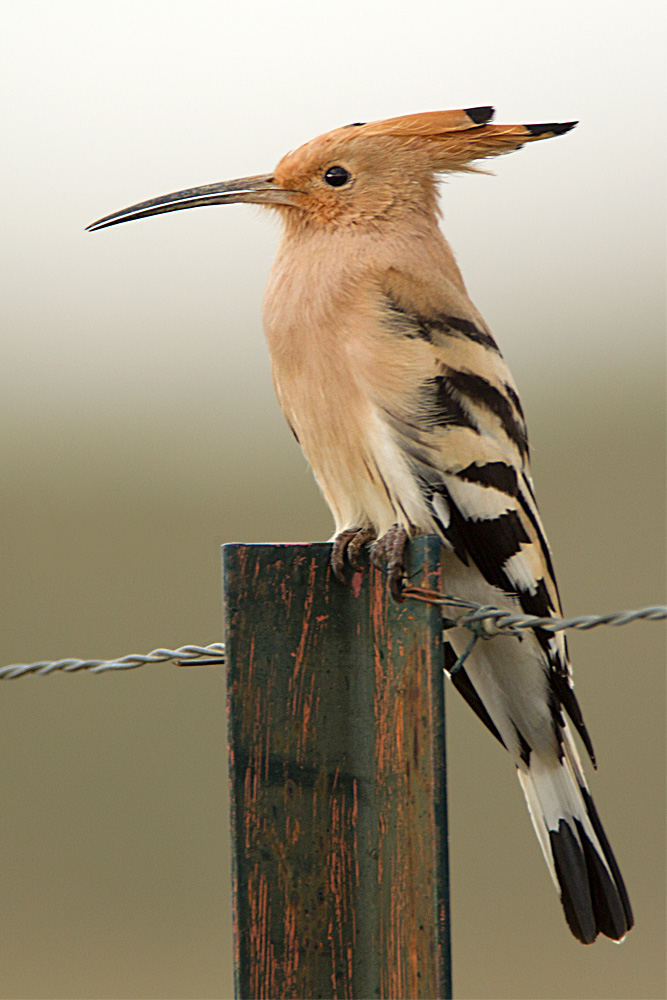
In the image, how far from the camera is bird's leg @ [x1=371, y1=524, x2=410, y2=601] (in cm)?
119

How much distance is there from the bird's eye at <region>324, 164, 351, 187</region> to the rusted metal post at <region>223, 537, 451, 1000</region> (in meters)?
0.82

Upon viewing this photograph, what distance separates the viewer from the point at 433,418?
5.11ft

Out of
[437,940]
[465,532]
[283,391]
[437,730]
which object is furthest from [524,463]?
[437,940]

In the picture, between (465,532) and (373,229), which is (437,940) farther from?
(373,229)

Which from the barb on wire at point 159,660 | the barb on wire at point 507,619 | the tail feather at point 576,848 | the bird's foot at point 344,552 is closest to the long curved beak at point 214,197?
the bird's foot at point 344,552

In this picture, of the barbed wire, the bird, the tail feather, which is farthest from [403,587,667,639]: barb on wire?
the tail feather

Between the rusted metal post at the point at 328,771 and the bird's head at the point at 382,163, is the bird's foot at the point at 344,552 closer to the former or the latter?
the rusted metal post at the point at 328,771

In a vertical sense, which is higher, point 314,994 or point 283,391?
point 283,391

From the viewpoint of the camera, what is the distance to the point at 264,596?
4.05ft

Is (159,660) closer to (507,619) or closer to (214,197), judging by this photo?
(507,619)

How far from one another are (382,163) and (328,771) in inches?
43.0

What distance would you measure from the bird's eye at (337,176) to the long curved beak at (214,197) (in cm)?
8

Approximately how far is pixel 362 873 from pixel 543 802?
0.52 meters

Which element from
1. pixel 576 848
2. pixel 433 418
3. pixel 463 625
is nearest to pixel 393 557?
pixel 463 625
